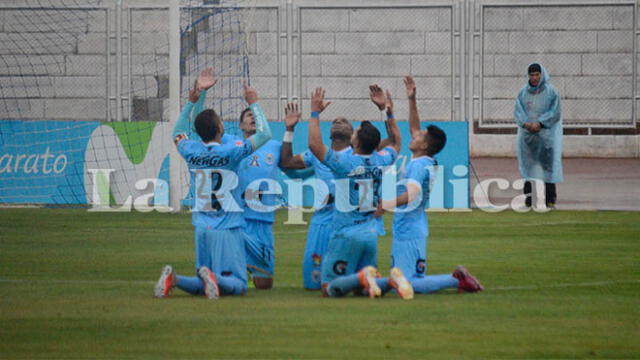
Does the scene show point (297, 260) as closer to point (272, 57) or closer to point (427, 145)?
point (427, 145)

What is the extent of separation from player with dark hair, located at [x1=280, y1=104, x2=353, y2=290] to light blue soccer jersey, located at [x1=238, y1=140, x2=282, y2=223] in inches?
15.1

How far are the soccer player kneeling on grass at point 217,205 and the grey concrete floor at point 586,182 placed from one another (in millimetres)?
11121

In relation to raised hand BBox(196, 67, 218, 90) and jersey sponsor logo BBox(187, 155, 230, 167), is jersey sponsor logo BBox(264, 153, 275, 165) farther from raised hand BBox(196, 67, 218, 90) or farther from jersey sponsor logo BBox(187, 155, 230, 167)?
jersey sponsor logo BBox(187, 155, 230, 167)

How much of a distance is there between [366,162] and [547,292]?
6.31ft

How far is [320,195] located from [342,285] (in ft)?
5.02

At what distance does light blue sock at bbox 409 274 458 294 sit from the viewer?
10.7 meters

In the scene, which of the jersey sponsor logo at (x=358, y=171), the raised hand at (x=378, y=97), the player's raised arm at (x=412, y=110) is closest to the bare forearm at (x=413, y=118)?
the player's raised arm at (x=412, y=110)

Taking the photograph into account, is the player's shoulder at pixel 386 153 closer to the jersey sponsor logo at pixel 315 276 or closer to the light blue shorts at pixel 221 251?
the jersey sponsor logo at pixel 315 276

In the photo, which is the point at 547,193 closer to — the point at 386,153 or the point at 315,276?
the point at 315,276

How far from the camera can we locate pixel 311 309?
980 cm

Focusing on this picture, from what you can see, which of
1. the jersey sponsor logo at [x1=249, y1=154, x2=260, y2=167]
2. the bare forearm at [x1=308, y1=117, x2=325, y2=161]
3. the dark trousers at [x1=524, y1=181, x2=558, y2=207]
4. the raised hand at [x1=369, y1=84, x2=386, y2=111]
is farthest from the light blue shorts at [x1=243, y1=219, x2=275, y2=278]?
the dark trousers at [x1=524, y1=181, x2=558, y2=207]

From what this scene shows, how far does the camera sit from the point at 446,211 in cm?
2048

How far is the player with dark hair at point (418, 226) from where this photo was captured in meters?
10.7

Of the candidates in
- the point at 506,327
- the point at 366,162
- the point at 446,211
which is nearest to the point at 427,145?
the point at 366,162
